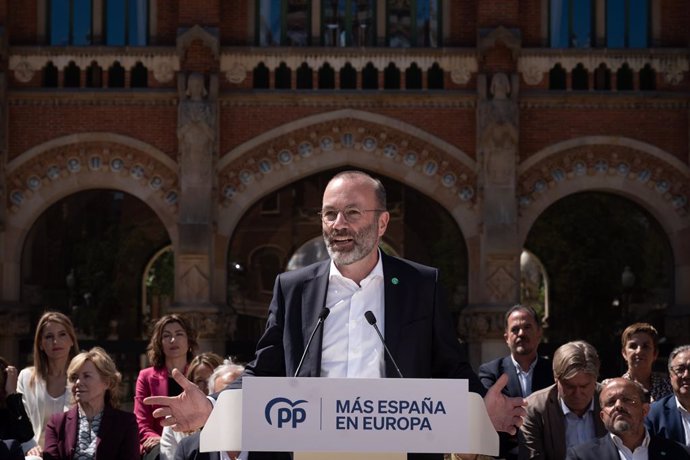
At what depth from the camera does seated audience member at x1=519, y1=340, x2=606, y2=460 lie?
8.21 meters

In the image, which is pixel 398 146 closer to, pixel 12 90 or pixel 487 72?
pixel 487 72

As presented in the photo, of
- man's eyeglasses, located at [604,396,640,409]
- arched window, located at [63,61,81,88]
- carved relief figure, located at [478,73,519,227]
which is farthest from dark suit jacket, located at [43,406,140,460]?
arched window, located at [63,61,81,88]

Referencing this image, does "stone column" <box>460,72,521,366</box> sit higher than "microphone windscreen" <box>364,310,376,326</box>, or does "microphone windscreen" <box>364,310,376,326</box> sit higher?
"stone column" <box>460,72,521,366</box>

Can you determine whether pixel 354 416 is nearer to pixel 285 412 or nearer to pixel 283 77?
pixel 285 412

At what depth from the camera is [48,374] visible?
9.46 meters

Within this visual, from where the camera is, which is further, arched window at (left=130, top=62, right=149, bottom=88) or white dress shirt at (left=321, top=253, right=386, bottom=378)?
arched window at (left=130, top=62, right=149, bottom=88)

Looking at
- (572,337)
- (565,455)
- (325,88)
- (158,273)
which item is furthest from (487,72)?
(565,455)

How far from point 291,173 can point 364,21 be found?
2586 mm

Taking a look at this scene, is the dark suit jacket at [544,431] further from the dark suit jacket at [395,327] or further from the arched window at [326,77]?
the arched window at [326,77]

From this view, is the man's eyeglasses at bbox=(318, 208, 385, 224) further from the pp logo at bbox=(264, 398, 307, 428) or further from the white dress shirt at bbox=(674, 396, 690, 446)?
the white dress shirt at bbox=(674, 396, 690, 446)

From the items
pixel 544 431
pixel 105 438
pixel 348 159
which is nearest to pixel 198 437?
pixel 105 438

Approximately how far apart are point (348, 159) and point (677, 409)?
1059 centimetres

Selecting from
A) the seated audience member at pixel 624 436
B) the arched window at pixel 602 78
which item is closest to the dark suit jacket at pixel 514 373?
the seated audience member at pixel 624 436

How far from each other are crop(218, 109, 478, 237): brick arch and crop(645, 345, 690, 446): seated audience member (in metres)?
9.92
